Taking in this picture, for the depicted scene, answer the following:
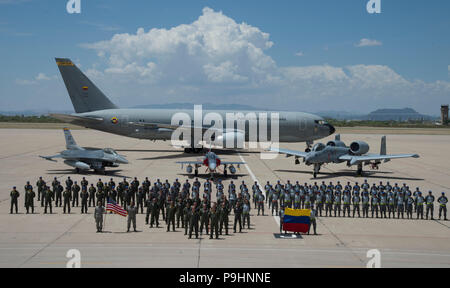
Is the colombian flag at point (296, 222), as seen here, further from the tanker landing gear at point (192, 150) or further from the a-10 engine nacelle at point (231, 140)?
the tanker landing gear at point (192, 150)

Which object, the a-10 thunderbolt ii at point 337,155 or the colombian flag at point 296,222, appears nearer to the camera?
the colombian flag at point 296,222

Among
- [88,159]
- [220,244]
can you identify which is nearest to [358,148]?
[220,244]

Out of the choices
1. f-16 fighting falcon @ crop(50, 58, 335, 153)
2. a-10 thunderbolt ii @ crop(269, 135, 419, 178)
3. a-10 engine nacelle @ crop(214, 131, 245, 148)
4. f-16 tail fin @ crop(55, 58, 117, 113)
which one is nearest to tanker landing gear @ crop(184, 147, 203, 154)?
f-16 fighting falcon @ crop(50, 58, 335, 153)

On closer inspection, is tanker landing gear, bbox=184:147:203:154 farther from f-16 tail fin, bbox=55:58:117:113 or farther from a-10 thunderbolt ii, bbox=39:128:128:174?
a-10 thunderbolt ii, bbox=39:128:128:174

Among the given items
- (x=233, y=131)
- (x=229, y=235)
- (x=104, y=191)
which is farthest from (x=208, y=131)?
(x=229, y=235)

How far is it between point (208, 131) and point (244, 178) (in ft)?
43.8

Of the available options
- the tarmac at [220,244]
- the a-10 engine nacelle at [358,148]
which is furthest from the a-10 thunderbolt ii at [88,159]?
the a-10 engine nacelle at [358,148]

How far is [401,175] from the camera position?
30297 mm

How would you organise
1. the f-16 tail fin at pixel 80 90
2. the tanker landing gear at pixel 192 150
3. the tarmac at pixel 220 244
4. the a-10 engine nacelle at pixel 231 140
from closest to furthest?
1. the tarmac at pixel 220 244
2. the a-10 engine nacelle at pixel 231 140
3. the f-16 tail fin at pixel 80 90
4. the tanker landing gear at pixel 192 150

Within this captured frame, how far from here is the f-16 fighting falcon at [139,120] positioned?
41.5 m

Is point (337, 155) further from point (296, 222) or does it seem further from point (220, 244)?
point (220, 244)

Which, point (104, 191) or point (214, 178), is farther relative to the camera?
point (214, 178)

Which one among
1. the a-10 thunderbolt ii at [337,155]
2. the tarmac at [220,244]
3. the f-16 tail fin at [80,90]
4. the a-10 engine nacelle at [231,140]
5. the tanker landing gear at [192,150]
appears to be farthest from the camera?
the tanker landing gear at [192,150]
